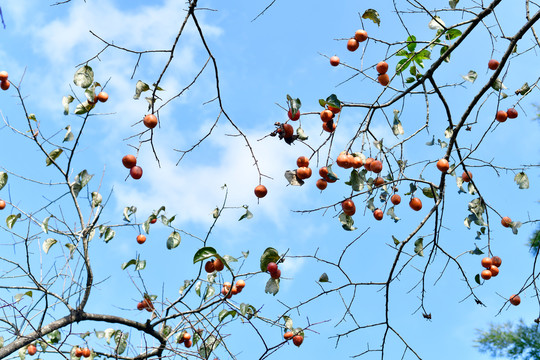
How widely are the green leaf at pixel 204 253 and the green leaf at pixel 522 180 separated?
158cm

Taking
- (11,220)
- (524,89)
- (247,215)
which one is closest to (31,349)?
(11,220)

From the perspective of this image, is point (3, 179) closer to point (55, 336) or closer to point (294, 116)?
point (55, 336)

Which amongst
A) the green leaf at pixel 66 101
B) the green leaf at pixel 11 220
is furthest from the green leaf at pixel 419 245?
the green leaf at pixel 11 220

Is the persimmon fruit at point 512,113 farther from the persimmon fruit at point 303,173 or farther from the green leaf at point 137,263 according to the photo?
the green leaf at point 137,263

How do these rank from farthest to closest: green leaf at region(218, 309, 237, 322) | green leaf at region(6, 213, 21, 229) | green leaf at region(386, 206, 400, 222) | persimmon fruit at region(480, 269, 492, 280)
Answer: green leaf at region(6, 213, 21, 229)
green leaf at region(218, 309, 237, 322)
persimmon fruit at region(480, 269, 492, 280)
green leaf at region(386, 206, 400, 222)

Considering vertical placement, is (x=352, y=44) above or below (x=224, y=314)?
above

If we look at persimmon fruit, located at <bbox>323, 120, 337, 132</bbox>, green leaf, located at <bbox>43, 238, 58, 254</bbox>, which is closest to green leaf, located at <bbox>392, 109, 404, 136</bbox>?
persimmon fruit, located at <bbox>323, 120, 337, 132</bbox>

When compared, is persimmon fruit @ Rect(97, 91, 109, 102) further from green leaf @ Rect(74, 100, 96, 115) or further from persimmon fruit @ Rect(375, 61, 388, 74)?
persimmon fruit @ Rect(375, 61, 388, 74)

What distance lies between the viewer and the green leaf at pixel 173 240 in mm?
2897

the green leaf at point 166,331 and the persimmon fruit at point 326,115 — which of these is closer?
the persimmon fruit at point 326,115

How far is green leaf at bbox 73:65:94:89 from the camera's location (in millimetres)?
2176

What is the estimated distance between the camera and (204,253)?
2.09 metres

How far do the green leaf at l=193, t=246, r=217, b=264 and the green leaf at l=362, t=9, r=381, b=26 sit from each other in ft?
4.25

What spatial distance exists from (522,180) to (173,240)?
1849mm
